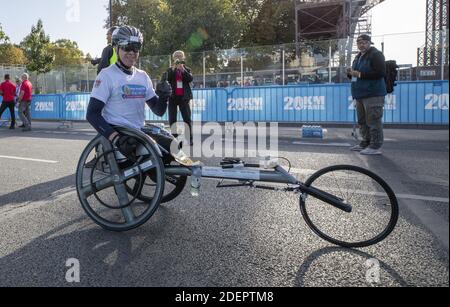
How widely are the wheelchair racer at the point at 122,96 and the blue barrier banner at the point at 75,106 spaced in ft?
43.1

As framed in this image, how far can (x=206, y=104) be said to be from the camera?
47.9 ft

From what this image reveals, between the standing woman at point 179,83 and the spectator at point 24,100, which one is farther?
the spectator at point 24,100

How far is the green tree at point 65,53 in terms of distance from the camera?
3066 inches

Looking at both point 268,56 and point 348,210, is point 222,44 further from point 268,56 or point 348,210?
point 348,210

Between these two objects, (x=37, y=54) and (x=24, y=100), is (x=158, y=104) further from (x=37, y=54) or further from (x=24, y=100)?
(x=37, y=54)

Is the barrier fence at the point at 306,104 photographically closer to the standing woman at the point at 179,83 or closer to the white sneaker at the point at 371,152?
the white sneaker at the point at 371,152

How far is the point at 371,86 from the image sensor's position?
7402 millimetres

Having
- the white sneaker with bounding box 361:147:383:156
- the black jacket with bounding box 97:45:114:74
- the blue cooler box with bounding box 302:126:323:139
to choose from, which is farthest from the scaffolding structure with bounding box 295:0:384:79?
the black jacket with bounding box 97:45:114:74

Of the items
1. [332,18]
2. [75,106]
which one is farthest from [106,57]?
[332,18]

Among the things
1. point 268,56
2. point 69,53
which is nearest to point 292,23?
point 268,56

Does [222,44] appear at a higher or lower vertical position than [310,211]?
higher

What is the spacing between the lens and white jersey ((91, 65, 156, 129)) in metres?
3.68

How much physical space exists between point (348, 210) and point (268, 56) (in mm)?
16478

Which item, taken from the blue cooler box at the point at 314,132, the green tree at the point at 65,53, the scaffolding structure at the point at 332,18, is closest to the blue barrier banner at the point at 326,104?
the blue cooler box at the point at 314,132
